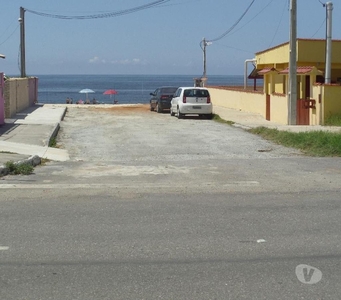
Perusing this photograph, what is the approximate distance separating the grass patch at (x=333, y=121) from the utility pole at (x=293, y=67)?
4.58 ft

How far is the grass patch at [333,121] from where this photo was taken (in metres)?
24.1

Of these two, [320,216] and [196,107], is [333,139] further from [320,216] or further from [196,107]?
[196,107]

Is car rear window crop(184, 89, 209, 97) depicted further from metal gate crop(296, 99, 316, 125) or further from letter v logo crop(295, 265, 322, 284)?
letter v logo crop(295, 265, 322, 284)

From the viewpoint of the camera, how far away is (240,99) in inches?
1518

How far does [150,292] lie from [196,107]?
26.5 m

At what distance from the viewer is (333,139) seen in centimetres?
1788

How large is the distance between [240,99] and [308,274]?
32528 millimetres

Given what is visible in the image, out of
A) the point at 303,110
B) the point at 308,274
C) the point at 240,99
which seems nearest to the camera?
the point at 308,274

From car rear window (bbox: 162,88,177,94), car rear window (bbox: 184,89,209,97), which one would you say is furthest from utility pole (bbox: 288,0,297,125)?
car rear window (bbox: 162,88,177,94)

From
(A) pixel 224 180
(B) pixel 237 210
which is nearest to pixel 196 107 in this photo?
(A) pixel 224 180

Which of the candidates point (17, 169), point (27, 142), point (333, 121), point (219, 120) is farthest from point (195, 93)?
point (17, 169)

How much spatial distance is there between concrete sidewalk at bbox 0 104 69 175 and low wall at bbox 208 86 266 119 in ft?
34.8

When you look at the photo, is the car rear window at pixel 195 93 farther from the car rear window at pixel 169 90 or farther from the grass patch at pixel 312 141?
the grass patch at pixel 312 141

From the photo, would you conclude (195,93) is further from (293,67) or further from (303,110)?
(293,67)
